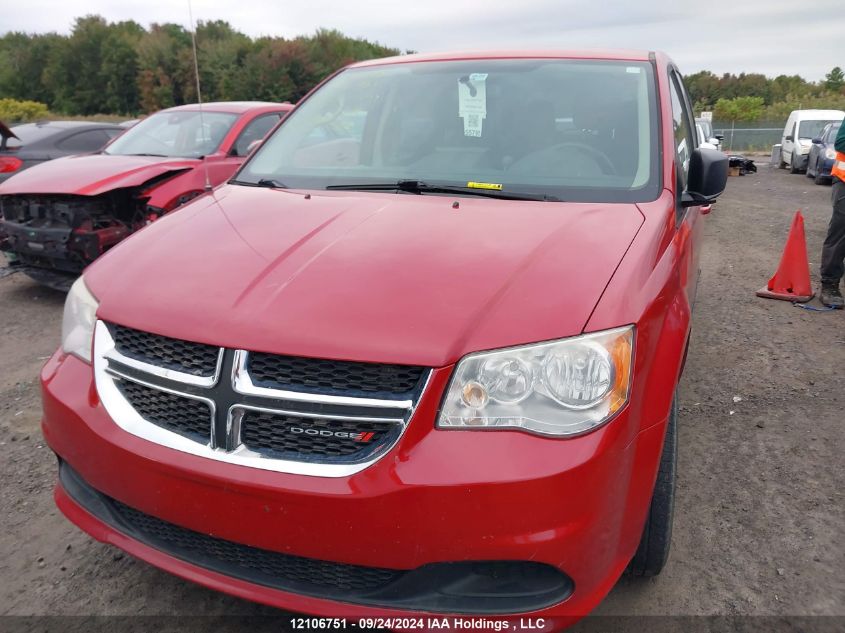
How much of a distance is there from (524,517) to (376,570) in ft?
1.37

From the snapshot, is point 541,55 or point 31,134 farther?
point 31,134

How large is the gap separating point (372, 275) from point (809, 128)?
22.2 metres

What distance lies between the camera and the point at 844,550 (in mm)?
2492

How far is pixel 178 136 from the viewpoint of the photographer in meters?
6.41

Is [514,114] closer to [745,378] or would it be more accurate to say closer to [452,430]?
[452,430]

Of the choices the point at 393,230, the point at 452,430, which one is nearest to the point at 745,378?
the point at 393,230

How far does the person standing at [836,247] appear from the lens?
5.55 metres

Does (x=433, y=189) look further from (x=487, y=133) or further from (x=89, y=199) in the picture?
(x=89, y=199)

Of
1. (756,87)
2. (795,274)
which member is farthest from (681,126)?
(756,87)

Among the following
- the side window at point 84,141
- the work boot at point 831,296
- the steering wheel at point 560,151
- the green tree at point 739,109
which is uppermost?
the green tree at point 739,109

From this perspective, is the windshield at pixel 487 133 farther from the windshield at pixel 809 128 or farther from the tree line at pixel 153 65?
the tree line at pixel 153 65

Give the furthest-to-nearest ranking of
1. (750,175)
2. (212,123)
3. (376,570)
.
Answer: (750,175), (212,123), (376,570)

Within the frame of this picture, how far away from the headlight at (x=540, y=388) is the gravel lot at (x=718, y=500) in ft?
2.84

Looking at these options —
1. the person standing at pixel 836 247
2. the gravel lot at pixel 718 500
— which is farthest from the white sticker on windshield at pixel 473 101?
the person standing at pixel 836 247
